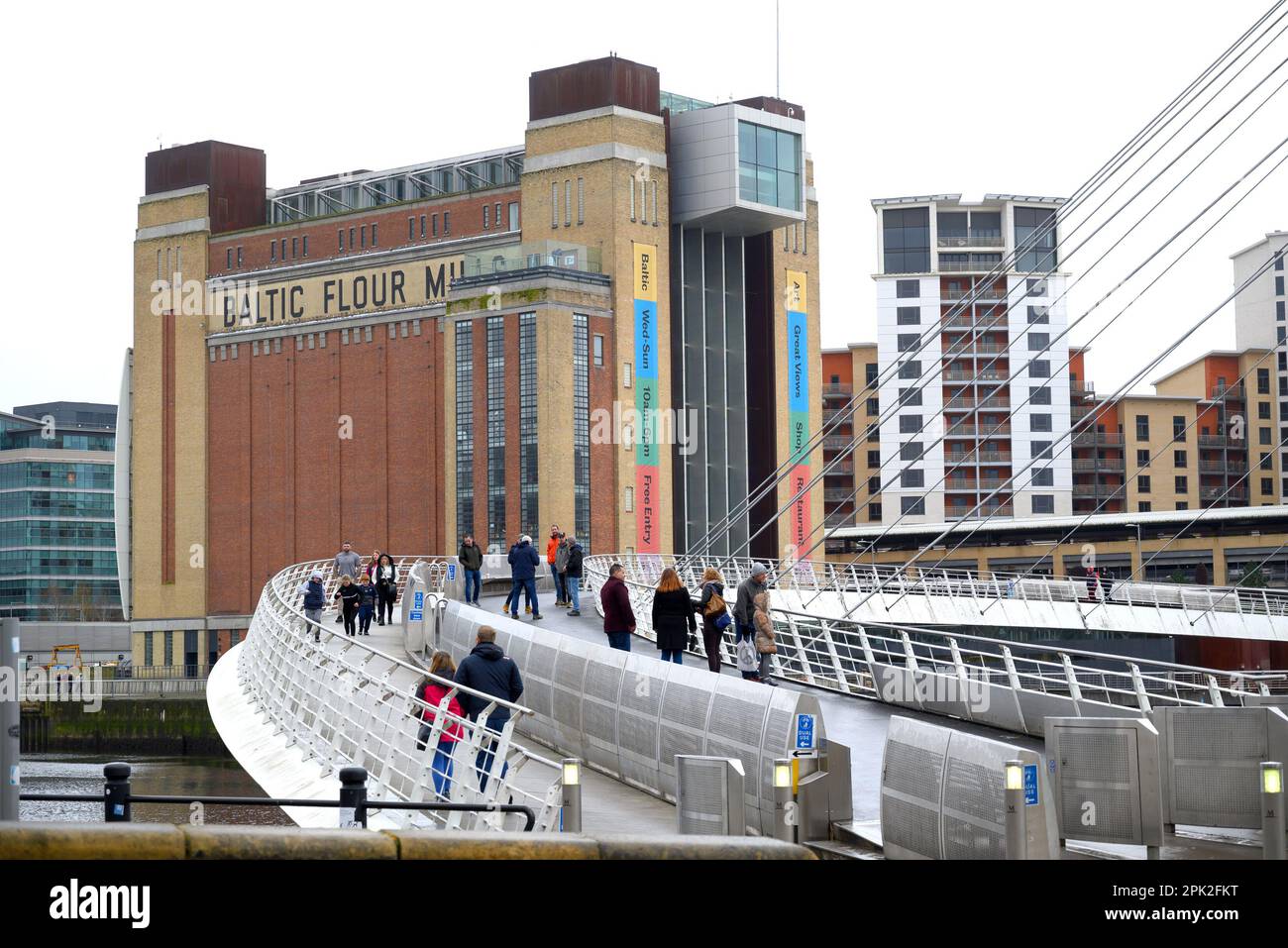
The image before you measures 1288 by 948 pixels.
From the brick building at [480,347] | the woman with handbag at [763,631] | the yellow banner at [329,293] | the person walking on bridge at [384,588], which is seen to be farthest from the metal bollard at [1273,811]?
the yellow banner at [329,293]

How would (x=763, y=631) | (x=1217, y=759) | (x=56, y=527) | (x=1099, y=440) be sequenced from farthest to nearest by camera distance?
1. (x=56, y=527)
2. (x=1099, y=440)
3. (x=763, y=631)
4. (x=1217, y=759)

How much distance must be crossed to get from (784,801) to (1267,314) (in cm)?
10735

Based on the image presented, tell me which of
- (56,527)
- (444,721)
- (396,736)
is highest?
(56,527)

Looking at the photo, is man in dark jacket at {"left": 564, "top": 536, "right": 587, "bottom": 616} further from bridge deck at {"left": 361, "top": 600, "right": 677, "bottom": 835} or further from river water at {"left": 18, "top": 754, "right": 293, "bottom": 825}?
bridge deck at {"left": 361, "top": 600, "right": 677, "bottom": 835}

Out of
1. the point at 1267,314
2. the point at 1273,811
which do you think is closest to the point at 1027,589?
the point at 1273,811

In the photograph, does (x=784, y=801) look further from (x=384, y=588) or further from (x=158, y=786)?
(x=158, y=786)

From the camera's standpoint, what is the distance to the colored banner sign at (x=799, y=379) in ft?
265

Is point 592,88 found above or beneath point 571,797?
above

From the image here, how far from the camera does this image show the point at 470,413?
75.3 metres

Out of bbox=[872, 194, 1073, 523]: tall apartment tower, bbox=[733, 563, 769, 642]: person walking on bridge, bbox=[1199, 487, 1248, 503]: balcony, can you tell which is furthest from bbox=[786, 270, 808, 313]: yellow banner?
bbox=[733, 563, 769, 642]: person walking on bridge

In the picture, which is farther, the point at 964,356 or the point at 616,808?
the point at 964,356

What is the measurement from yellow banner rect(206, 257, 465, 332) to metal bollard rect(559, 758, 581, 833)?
7054 centimetres

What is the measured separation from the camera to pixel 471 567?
31.6 m
